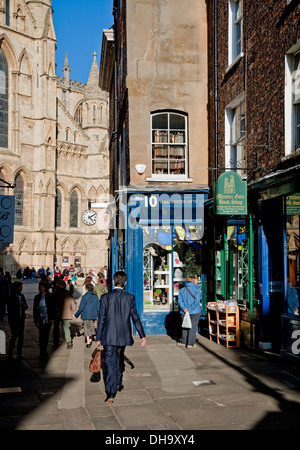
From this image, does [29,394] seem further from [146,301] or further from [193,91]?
[193,91]

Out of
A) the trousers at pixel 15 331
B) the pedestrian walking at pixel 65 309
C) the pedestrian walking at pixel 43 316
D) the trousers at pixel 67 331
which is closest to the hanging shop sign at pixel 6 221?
the pedestrian walking at pixel 43 316

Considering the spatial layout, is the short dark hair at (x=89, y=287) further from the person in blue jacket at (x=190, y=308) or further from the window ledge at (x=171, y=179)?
the window ledge at (x=171, y=179)

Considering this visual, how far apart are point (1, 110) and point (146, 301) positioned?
131ft

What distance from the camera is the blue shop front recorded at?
12758 millimetres

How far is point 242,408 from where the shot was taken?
633 centimetres

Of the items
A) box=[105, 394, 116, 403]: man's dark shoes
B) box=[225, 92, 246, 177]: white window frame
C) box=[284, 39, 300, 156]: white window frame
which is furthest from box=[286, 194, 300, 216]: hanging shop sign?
box=[105, 394, 116, 403]: man's dark shoes

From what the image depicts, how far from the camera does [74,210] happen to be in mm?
55156

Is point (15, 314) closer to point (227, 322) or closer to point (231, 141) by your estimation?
point (227, 322)

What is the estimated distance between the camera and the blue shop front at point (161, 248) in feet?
41.9

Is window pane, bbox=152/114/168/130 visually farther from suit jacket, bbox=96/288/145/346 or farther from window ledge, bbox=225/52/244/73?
suit jacket, bbox=96/288/145/346

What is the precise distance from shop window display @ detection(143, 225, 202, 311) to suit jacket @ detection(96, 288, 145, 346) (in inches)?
233

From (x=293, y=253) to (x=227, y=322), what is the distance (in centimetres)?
238
